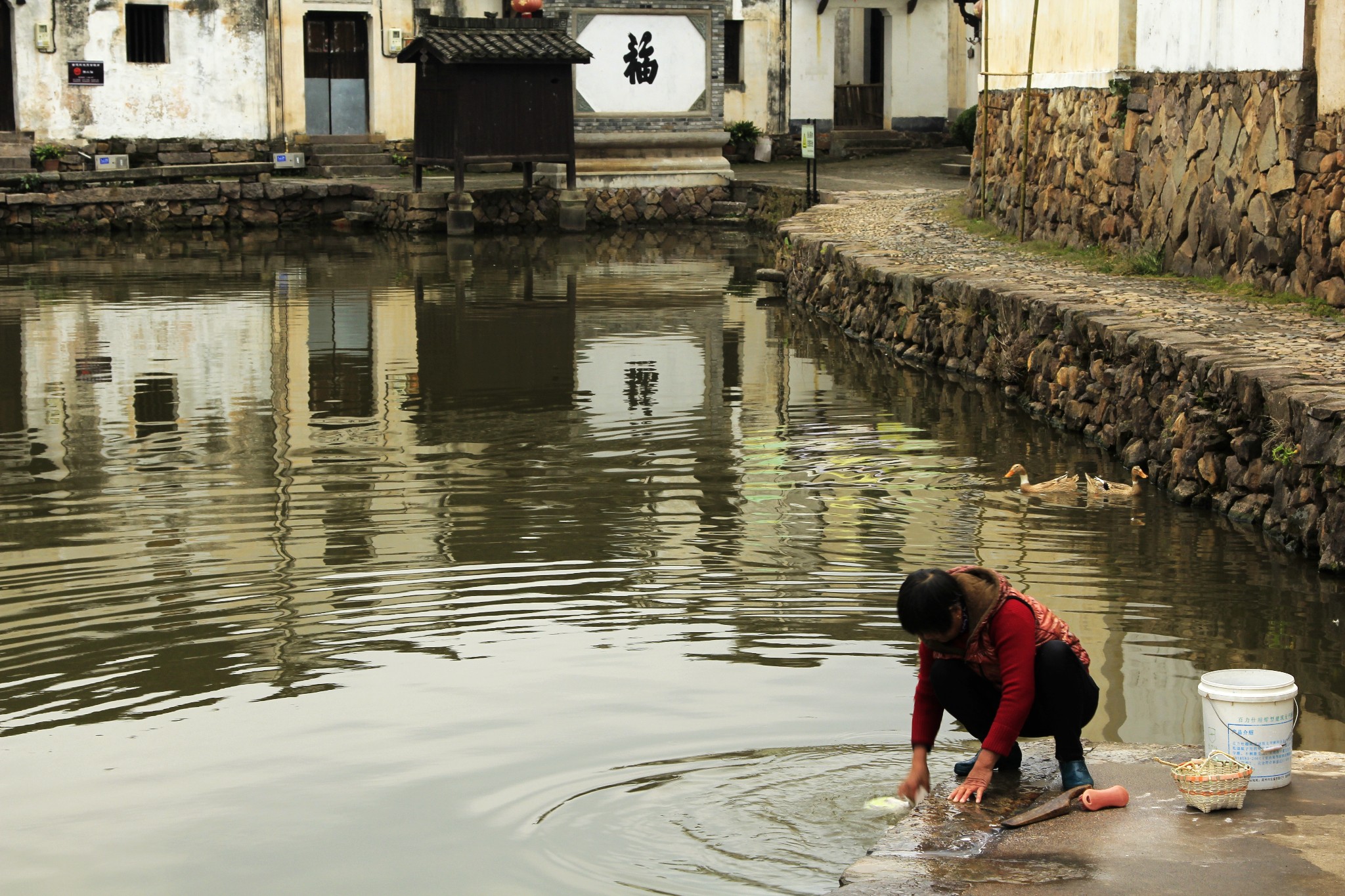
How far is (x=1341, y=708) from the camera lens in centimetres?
605

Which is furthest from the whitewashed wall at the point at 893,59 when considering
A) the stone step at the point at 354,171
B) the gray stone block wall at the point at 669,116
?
the stone step at the point at 354,171

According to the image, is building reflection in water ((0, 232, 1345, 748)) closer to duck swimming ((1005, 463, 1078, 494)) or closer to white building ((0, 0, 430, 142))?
duck swimming ((1005, 463, 1078, 494))

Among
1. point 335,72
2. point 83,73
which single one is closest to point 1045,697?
point 83,73

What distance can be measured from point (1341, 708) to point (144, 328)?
497 inches

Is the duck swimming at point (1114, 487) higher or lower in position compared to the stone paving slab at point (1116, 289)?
lower

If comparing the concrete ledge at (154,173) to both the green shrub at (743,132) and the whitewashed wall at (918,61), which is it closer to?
the green shrub at (743,132)

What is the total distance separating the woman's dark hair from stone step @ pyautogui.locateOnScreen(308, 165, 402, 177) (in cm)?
2539

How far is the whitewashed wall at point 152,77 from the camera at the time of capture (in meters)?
27.7

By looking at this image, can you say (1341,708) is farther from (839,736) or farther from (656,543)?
(656,543)

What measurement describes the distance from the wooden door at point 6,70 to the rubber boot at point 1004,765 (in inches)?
1024

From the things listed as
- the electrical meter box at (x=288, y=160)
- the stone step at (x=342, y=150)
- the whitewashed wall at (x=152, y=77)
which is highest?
the whitewashed wall at (x=152, y=77)

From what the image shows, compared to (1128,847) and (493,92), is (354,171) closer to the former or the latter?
(493,92)

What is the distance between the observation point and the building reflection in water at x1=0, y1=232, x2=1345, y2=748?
6691 mm

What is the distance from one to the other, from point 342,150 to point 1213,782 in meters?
26.4
